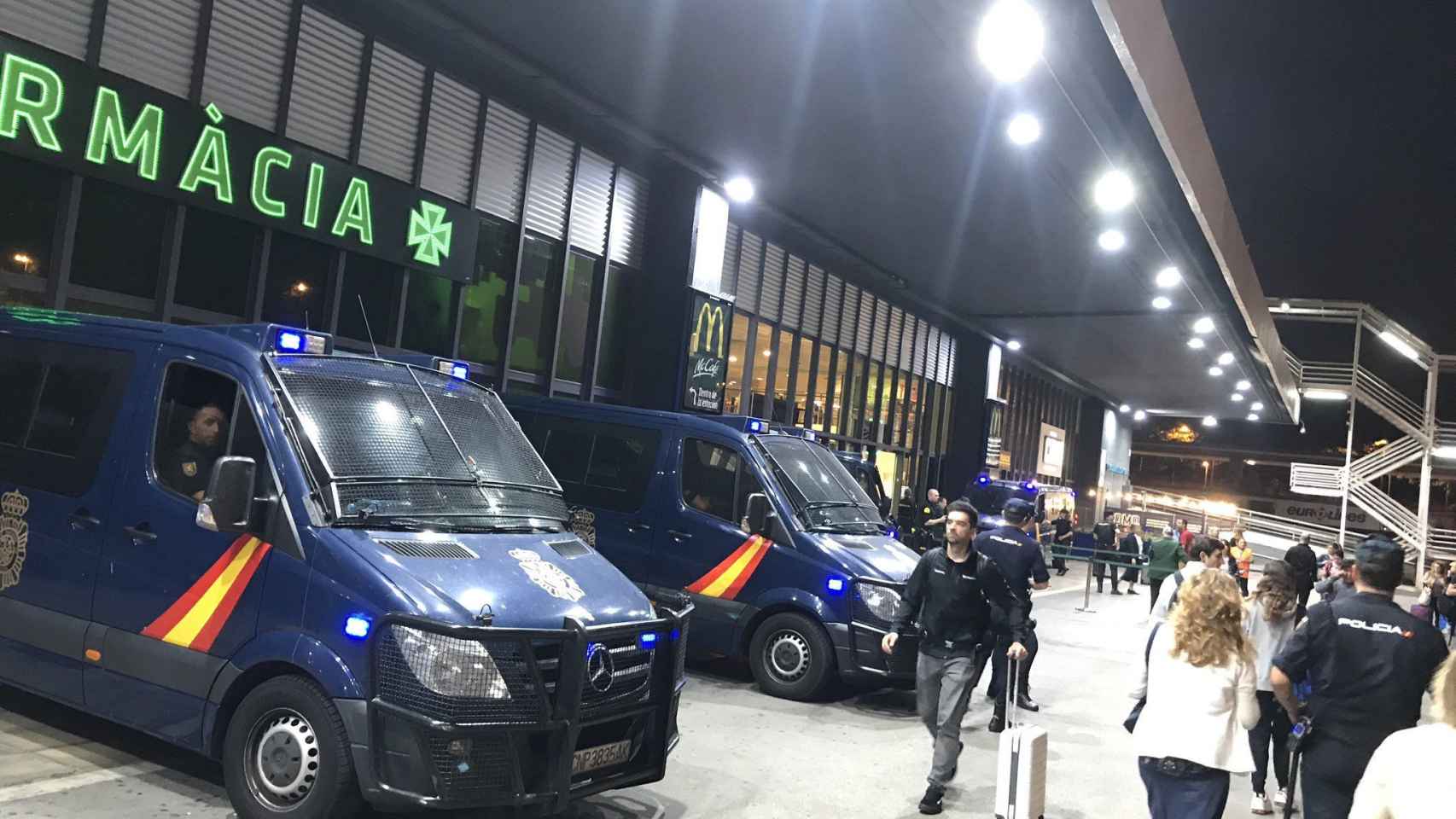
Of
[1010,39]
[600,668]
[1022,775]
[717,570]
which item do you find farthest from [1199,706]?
[1010,39]

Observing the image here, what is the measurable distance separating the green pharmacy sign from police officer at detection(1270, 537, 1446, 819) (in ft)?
32.4

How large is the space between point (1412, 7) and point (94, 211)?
1311 cm

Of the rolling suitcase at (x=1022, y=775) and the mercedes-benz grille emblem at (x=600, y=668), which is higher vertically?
the mercedes-benz grille emblem at (x=600, y=668)

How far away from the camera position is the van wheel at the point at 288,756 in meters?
4.54

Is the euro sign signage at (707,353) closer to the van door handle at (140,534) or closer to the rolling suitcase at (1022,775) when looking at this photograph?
the van door handle at (140,534)

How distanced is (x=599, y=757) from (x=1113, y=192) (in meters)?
11.0

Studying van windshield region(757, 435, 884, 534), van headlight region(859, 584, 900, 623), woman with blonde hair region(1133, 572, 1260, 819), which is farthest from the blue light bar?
van windshield region(757, 435, 884, 534)

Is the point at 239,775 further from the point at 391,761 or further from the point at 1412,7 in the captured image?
the point at 1412,7

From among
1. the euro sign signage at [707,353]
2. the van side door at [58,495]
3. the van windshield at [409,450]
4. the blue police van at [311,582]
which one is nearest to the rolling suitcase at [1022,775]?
the blue police van at [311,582]

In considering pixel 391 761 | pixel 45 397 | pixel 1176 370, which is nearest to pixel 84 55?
pixel 45 397

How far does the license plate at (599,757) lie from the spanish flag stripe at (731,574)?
13.3 ft

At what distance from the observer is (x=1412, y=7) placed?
35.2 feet

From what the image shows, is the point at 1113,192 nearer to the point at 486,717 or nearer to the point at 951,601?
the point at 951,601

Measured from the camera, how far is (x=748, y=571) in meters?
9.16
